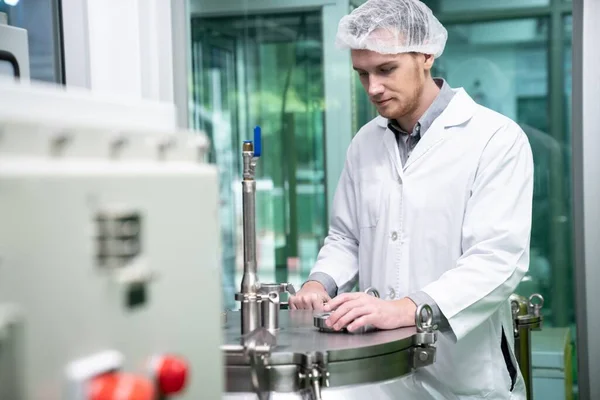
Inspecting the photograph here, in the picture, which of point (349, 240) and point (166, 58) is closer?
point (349, 240)

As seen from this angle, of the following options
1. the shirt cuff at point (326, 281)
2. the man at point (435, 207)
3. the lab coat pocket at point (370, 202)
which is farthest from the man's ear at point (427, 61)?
the shirt cuff at point (326, 281)

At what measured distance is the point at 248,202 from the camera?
50.5 inches

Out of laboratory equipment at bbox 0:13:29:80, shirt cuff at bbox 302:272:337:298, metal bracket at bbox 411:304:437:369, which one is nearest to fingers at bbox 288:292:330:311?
shirt cuff at bbox 302:272:337:298

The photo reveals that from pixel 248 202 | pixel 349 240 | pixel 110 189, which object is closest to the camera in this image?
pixel 110 189

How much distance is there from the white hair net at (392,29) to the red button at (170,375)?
1.08 metres

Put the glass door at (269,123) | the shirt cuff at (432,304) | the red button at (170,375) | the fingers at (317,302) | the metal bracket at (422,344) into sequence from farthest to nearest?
the glass door at (269,123)
the fingers at (317,302)
the shirt cuff at (432,304)
the metal bracket at (422,344)
the red button at (170,375)

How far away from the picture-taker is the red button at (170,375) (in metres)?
0.69

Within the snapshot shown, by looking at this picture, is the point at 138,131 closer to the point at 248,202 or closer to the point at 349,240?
the point at 248,202

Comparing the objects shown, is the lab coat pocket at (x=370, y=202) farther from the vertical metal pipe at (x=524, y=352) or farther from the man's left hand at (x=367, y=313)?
the vertical metal pipe at (x=524, y=352)

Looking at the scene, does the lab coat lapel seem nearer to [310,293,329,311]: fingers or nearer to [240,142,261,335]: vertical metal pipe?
[310,293,329,311]: fingers

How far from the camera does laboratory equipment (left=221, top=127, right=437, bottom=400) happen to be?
1.12 meters

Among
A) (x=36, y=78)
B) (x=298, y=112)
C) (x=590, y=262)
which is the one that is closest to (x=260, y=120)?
(x=298, y=112)

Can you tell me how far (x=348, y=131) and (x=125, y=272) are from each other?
222 centimetres

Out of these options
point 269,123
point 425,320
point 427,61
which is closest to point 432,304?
point 425,320
